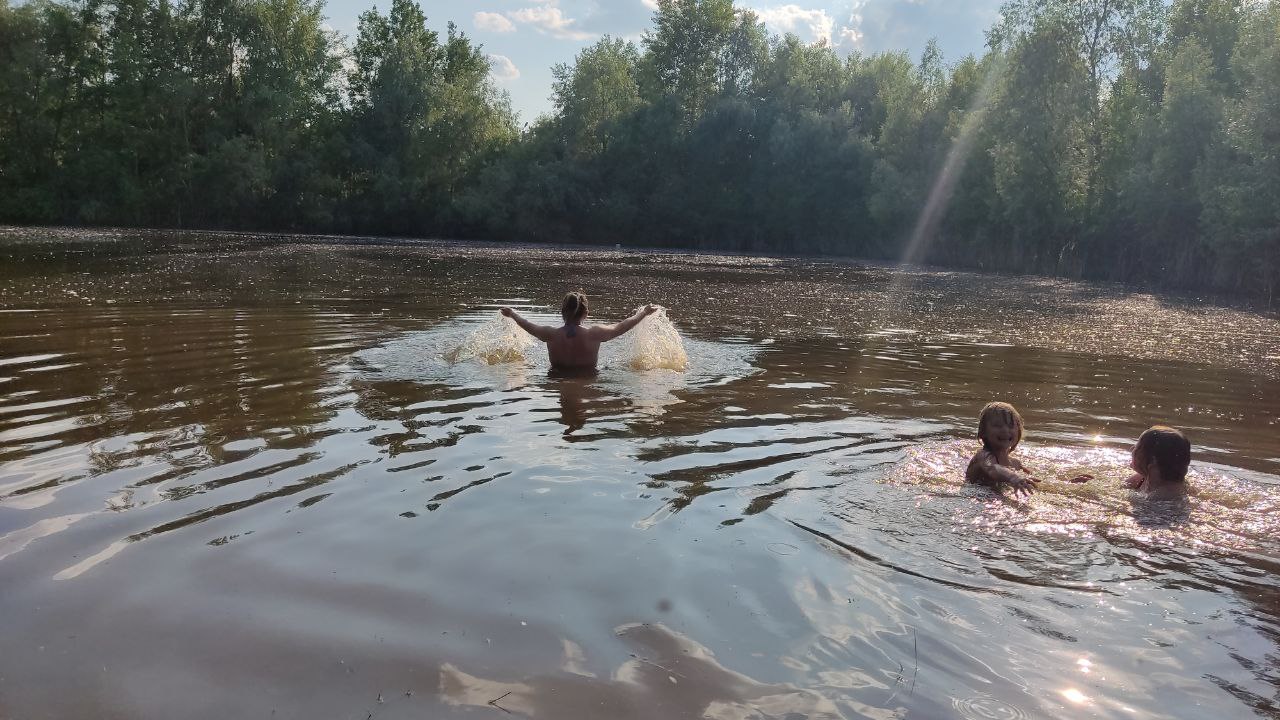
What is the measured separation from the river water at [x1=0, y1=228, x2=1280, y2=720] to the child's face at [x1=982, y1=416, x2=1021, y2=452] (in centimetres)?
45

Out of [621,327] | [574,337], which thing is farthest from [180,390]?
[621,327]

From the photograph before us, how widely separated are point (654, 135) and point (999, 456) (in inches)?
2864

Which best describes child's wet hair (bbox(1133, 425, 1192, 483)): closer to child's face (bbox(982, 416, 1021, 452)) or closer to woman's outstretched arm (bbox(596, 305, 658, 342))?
child's face (bbox(982, 416, 1021, 452))

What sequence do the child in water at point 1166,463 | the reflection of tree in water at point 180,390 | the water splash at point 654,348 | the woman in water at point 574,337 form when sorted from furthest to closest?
the water splash at point 654,348 < the woman in water at point 574,337 < the child in water at point 1166,463 < the reflection of tree in water at point 180,390

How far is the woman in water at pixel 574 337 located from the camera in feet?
39.5

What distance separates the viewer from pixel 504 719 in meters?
3.55

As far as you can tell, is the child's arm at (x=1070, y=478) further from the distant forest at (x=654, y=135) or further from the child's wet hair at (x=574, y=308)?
the distant forest at (x=654, y=135)

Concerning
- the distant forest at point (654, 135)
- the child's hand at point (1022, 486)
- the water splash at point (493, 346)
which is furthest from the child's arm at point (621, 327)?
the distant forest at point (654, 135)

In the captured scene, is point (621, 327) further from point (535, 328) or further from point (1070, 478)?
point (1070, 478)

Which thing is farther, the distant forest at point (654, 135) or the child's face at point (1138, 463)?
the distant forest at point (654, 135)

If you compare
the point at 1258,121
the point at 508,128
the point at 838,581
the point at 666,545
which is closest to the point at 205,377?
the point at 666,545

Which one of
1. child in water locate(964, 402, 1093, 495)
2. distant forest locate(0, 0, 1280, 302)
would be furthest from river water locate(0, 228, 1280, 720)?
distant forest locate(0, 0, 1280, 302)

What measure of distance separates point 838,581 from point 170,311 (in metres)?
15.1

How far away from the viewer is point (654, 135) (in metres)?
77.4
